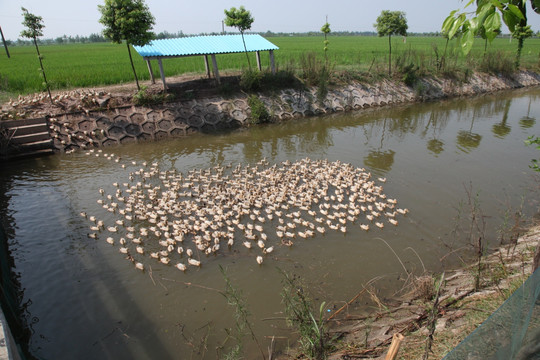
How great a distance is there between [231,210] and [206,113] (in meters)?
9.38

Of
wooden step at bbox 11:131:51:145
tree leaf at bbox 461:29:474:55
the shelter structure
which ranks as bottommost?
wooden step at bbox 11:131:51:145

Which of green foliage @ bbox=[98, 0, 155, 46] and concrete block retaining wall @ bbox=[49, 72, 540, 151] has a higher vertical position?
green foliage @ bbox=[98, 0, 155, 46]

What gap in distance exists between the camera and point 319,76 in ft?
66.3

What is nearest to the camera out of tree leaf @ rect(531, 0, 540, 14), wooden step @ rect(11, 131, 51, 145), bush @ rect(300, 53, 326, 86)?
tree leaf @ rect(531, 0, 540, 14)

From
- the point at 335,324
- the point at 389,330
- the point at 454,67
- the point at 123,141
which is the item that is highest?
the point at 454,67

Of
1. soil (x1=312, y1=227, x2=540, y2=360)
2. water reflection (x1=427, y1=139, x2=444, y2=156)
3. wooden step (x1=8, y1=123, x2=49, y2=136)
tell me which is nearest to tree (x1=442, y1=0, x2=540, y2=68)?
soil (x1=312, y1=227, x2=540, y2=360)

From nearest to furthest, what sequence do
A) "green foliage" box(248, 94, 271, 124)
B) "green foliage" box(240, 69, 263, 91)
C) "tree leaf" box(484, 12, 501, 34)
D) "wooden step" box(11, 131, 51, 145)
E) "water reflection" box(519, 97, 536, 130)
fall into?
"tree leaf" box(484, 12, 501, 34)
"wooden step" box(11, 131, 51, 145)
"water reflection" box(519, 97, 536, 130)
"green foliage" box(248, 94, 271, 124)
"green foliage" box(240, 69, 263, 91)

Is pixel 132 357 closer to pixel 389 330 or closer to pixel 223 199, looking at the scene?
pixel 389 330

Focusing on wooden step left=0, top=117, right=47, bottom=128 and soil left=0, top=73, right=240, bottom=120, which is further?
soil left=0, top=73, right=240, bottom=120

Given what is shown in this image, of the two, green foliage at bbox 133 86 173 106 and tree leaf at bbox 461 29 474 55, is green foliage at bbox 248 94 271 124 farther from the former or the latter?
tree leaf at bbox 461 29 474 55

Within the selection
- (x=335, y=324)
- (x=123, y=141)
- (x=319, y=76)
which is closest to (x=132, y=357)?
(x=335, y=324)

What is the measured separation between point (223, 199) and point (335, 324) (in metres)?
4.81

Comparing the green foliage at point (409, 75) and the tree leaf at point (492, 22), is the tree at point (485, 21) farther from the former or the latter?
the green foliage at point (409, 75)

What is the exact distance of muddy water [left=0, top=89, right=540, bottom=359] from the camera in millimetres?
5347
